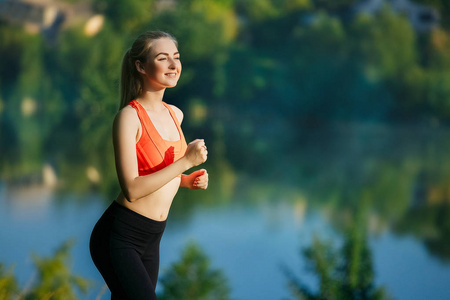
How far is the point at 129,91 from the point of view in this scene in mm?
1183

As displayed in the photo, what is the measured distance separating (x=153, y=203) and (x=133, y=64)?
0.86 ft

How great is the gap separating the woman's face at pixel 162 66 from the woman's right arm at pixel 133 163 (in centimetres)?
10

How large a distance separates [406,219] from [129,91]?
1225cm

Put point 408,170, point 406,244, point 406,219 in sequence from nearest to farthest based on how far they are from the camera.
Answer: point 406,244 → point 406,219 → point 408,170

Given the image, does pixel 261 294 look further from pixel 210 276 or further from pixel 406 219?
pixel 406 219

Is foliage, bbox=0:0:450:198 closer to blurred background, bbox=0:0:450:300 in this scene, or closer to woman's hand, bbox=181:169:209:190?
blurred background, bbox=0:0:450:300

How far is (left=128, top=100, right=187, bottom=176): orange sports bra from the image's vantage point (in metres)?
1.12

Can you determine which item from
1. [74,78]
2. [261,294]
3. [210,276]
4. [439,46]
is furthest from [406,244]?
[74,78]

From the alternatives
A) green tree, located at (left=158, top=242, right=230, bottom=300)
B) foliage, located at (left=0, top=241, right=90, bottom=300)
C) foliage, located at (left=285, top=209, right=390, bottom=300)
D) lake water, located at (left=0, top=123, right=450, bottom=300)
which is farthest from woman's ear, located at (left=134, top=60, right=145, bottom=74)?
lake water, located at (left=0, top=123, right=450, bottom=300)

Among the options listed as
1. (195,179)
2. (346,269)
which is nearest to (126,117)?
(195,179)

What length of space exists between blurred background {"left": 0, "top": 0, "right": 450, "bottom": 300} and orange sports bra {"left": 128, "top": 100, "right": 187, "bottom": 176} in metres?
9.90

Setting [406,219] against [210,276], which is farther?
[406,219]

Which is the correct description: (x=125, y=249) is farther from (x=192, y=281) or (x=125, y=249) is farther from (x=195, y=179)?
(x=192, y=281)

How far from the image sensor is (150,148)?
3.70 feet
